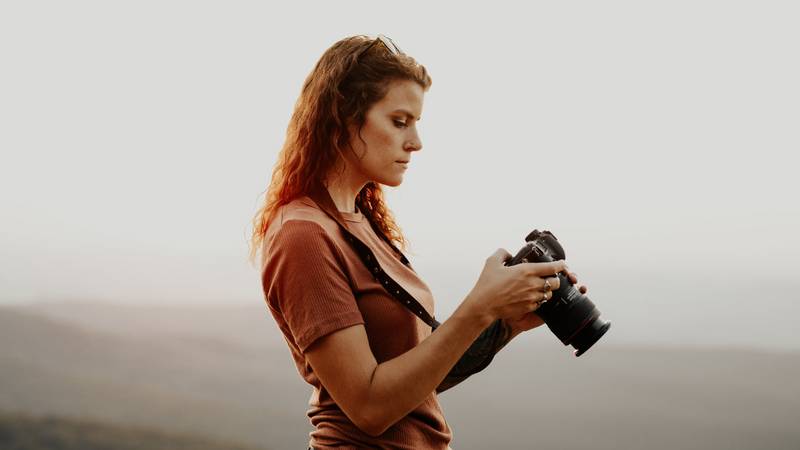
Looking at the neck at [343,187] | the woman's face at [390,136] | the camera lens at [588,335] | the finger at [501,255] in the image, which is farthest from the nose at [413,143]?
the camera lens at [588,335]

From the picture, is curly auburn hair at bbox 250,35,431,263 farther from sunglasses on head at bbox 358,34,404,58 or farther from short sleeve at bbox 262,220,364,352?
short sleeve at bbox 262,220,364,352

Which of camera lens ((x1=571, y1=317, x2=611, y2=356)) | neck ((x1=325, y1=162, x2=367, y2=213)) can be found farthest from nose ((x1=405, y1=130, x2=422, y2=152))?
camera lens ((x1=571, y1=317, x2=611, y2=356))

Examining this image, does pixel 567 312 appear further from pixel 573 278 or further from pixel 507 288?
pixel 507 288

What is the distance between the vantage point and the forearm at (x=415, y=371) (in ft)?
4.00

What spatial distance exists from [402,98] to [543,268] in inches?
15.7

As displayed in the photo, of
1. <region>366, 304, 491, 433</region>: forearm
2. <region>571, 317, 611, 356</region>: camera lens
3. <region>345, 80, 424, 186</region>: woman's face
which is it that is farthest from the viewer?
<region>571, 317, 611, 356</region>: camera lens

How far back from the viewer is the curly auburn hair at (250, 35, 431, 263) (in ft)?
4.79

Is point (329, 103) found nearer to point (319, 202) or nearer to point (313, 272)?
point (319, 202)


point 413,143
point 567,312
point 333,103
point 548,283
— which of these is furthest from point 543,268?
point 333,103

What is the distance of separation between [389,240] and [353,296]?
0.37 metres

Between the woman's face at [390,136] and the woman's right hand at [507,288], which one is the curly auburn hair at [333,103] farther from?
the woman's right hand at [507,288]

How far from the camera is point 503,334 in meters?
1.66

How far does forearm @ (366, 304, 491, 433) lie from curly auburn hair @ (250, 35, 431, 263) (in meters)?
0.39

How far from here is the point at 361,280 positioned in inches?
52.1
